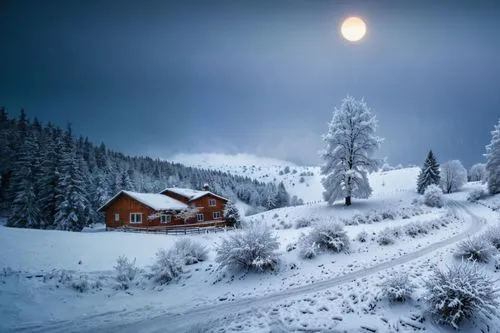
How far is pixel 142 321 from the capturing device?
7.84 m

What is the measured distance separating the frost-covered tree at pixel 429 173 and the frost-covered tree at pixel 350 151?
25946mm

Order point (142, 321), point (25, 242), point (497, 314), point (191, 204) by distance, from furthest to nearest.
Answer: point (191, 204)
point (25, 242)
point (142, 321)
point (497, 314)

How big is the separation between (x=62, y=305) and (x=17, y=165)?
136 feet

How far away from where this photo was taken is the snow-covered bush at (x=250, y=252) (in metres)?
11.4

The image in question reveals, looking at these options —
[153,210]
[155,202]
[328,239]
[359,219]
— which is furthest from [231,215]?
[328,239]

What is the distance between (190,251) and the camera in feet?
45.9

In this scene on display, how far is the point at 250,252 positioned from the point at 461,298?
7.21 meters

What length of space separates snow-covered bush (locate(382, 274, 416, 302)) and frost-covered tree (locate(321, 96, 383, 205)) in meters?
23.6

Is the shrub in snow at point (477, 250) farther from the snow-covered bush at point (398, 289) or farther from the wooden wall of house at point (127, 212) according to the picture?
the wooden wall of house at point (127, 212)

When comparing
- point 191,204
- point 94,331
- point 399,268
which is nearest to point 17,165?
point 191,204

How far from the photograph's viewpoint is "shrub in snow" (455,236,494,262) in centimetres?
991

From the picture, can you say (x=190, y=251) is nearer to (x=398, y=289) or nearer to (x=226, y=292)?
(x=226, y=292)

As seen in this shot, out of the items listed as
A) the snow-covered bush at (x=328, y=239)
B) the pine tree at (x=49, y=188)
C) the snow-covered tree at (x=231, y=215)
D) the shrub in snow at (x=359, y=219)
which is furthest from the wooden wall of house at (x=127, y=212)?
the snow-covered bush at (x=328, y=239)

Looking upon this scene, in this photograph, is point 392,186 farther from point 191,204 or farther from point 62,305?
point 62,305
